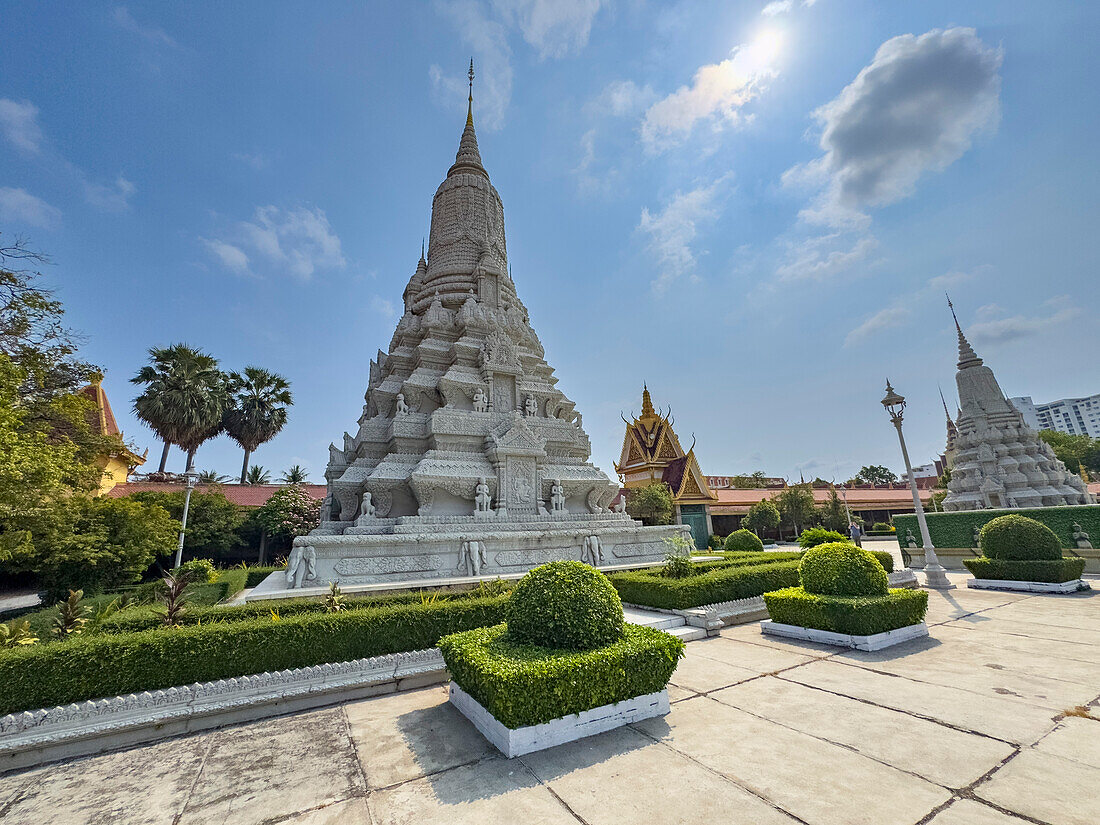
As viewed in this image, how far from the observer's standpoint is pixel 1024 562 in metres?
13.3

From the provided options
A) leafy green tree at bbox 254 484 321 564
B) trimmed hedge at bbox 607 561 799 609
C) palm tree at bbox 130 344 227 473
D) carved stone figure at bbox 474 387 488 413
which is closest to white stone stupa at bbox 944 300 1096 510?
trimmed hedge at bbox 607 561 799 609

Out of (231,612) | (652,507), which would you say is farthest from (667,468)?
(231,612)

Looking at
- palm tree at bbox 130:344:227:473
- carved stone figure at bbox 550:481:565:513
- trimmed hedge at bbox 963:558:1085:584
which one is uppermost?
palm tree at bbox 130:344:227:473

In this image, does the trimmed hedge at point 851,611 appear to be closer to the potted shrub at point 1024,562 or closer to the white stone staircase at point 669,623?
the white stone staircase at point 669,623

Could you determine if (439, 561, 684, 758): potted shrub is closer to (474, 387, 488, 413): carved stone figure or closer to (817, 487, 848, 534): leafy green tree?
(474, 387, 488, 413): carved stone figure

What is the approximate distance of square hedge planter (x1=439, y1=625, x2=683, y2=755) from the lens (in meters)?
4.78

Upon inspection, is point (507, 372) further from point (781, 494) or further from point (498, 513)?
point (781, 494)

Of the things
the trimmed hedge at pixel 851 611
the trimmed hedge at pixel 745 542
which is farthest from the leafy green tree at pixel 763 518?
the trimmed hedge at pixel 851 611

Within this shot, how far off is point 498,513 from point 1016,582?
Result: 1518cm

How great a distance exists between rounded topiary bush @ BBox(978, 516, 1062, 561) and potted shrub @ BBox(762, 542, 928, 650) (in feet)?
25.6

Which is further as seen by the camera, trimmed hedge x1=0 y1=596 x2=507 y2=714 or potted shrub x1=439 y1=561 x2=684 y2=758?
trimmed hedge x1=0 y1=596 x2=507 y2=714

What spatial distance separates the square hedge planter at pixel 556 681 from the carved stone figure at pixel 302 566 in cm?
760

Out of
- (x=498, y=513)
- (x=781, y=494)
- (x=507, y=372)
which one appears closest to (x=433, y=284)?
(x=507, y=372)

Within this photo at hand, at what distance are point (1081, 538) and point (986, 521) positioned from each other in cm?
271
